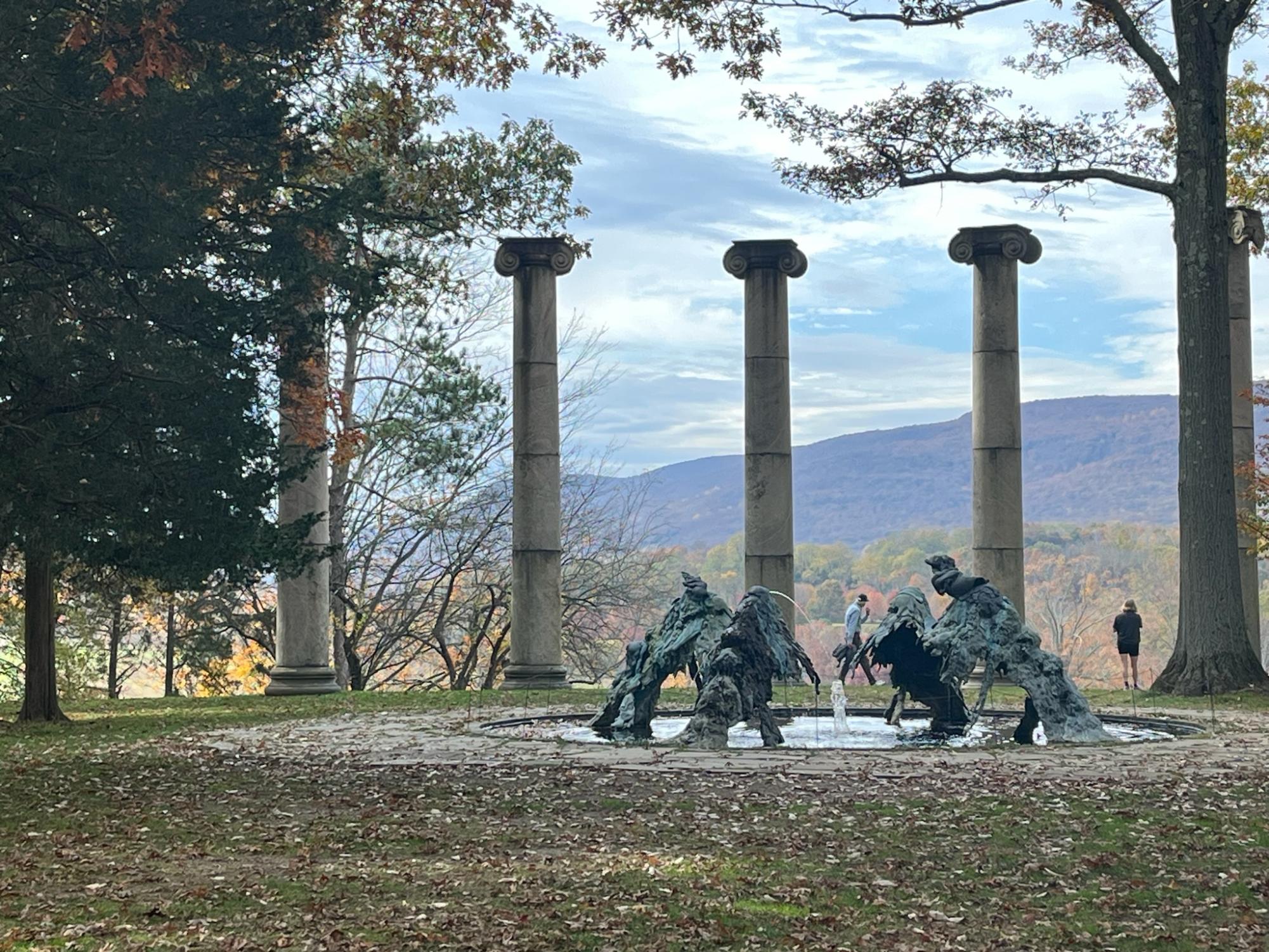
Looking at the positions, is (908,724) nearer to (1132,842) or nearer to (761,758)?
(761,758)

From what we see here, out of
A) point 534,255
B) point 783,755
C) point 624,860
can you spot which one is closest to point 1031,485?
point 534,255

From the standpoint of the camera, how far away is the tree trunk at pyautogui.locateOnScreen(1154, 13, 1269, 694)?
28.1m

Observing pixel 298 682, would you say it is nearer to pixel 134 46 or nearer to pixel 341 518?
pixel 341 518

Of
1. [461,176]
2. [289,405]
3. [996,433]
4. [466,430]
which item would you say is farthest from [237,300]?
[466,430]

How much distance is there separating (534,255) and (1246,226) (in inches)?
605

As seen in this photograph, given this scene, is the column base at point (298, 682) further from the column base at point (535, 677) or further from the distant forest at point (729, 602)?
the column base at point (535, 677)

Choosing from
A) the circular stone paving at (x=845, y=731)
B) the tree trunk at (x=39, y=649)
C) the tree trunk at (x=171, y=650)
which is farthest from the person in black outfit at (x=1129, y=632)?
the tree trunk at (x=171, y=650)

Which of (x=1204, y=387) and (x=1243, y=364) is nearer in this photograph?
(x=1204, y=387)

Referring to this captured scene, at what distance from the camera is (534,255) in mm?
31266

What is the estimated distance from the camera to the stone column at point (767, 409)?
1199 inches

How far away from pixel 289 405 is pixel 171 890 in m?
14.6

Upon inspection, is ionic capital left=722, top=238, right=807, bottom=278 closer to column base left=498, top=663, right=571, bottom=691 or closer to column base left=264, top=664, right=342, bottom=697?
column base left=498, top=663, right=571, bottom=691

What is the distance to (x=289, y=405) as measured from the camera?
24109 mm

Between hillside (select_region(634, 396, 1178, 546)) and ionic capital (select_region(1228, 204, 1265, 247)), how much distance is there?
439ft
